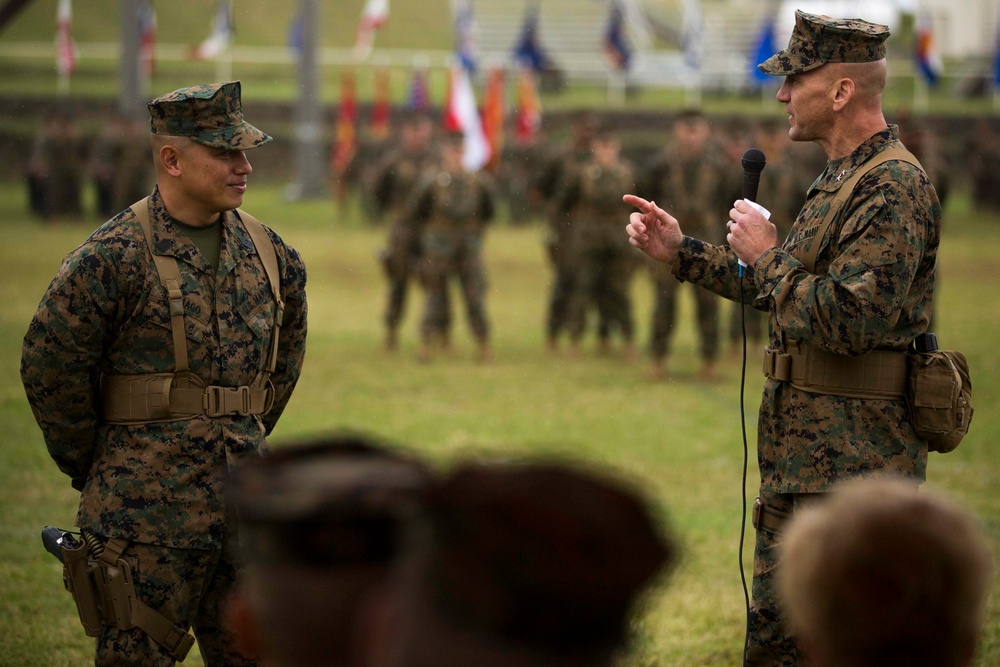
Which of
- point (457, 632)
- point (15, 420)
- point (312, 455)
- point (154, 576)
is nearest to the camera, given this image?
point (457, 632)

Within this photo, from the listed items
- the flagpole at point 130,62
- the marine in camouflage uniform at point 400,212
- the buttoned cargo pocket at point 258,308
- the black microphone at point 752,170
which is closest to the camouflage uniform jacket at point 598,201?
the marine in camouflage uniform at point 400,212

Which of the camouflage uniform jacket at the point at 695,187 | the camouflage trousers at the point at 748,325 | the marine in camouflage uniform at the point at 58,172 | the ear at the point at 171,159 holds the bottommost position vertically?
the marine in camouflage uniform at the point at 58,172

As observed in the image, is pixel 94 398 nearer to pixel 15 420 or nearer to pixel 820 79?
pixel 820 79

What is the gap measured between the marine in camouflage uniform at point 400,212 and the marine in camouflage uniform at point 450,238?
426mm

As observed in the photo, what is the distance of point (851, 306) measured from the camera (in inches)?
136

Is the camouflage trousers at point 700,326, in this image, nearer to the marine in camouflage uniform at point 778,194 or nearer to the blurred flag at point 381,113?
the marine in camouflage uniform at point 778,194

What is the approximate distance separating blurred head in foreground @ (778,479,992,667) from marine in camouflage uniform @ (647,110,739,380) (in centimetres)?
989

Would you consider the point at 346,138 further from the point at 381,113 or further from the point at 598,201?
the point at 598,201

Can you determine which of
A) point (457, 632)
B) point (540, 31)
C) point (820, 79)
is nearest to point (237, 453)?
point (820, 79)

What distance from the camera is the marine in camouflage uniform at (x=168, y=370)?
354 cm

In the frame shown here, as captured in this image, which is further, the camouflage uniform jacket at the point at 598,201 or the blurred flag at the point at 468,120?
the blurred flag at the point at 468,120

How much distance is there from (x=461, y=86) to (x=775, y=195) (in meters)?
5.57

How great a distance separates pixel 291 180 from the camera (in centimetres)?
3222

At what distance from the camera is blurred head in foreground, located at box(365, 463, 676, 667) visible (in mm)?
1432
